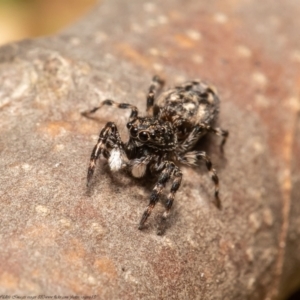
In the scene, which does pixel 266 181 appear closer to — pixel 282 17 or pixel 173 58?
pixel 173 58

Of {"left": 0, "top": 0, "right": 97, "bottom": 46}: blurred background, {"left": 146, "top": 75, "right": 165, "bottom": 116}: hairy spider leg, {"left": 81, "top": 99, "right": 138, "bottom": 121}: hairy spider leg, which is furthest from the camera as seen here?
{"left": 0, "top": 0, "right": 97, "bottom": 46}: blurred background

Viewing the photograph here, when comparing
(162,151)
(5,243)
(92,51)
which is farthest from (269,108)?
(5,243)

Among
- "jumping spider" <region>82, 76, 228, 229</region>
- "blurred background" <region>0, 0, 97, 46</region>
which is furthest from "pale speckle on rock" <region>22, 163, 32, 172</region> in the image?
"blurred background" <region>0, 0, 97, 46</region>

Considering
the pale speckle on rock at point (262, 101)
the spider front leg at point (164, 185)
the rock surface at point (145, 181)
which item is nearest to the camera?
the rock surface at point (145, 181)

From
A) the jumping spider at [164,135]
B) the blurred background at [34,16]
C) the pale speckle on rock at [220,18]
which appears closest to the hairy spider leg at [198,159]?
the jumping spider at [164,135]

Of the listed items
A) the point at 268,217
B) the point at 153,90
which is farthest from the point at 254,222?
the point at 153,90

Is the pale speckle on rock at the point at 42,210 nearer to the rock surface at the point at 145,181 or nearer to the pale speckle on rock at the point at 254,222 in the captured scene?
the rock surface at the point at 145,181

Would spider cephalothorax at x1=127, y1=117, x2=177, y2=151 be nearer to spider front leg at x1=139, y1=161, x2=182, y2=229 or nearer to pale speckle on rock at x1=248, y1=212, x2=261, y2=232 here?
spider front leg at x1=139, y1=161, x2=182, y2=229
